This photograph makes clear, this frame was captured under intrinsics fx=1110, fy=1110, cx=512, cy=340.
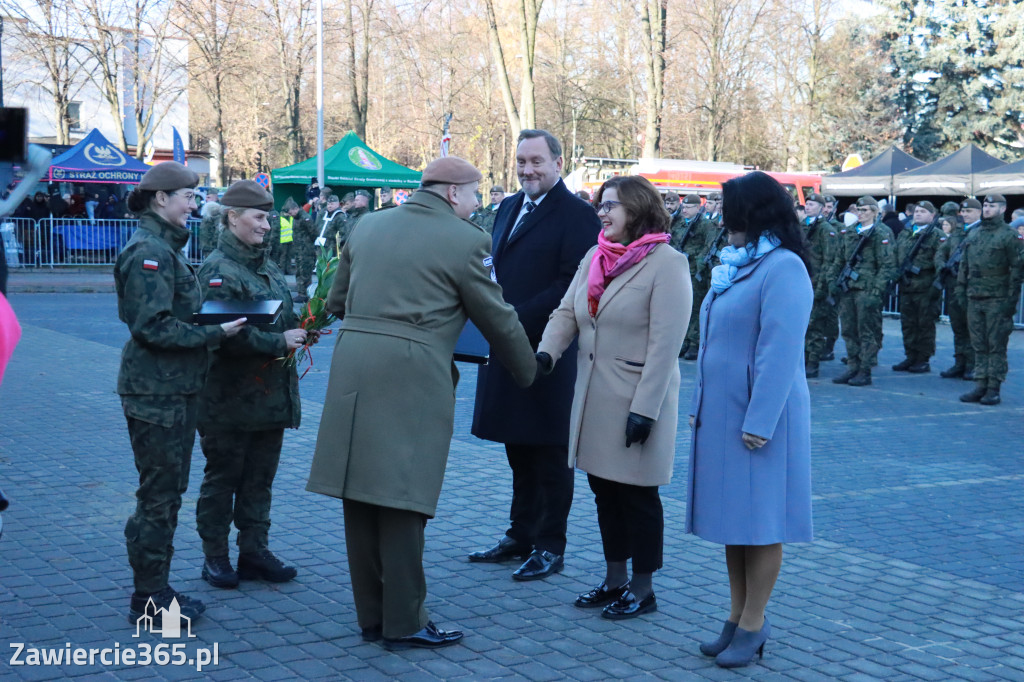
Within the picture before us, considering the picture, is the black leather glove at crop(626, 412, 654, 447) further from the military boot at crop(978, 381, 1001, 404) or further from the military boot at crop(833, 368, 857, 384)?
the military boot at crop(833, 368, 857, 384)

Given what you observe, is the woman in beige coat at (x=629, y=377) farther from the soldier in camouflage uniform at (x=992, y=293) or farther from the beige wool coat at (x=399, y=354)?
the soldier in camouflage uniform at (x=992, y=293)

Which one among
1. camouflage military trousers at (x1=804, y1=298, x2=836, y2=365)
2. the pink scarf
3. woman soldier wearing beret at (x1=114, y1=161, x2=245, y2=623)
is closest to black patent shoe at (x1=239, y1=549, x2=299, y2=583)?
woman soldier wearing beret at (x1=114, y1=161, x2=245, y2=623)

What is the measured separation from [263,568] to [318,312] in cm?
126

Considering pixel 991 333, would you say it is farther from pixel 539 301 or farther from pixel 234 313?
pixel 234 313

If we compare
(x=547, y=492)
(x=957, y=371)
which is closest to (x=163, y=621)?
(x=547, y=492)

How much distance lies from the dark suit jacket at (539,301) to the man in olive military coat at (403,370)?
1000 millimetres

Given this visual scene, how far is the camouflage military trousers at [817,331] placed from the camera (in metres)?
13.1

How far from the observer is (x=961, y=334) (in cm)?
1334

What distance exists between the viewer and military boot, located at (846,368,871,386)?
12508mm

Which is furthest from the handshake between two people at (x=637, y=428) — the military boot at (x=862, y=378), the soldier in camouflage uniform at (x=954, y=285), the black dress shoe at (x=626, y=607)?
the soldier in camouflage uniform at (x=954, y=285)

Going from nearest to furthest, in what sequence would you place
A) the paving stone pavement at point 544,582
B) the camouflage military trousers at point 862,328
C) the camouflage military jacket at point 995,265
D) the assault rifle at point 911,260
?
the paving stone pavement at point 544,582 → the camouflage military jacket at point 995,265 → the camouflage military trousers at point 862,328 → the assault rifle at point 911,260

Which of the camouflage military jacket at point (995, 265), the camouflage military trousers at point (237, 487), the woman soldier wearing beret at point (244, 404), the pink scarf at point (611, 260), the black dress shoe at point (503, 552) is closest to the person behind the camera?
the pink scarf at point (611, 260)

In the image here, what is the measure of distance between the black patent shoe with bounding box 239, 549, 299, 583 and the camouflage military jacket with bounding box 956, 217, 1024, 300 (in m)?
9.16

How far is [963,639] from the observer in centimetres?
470
